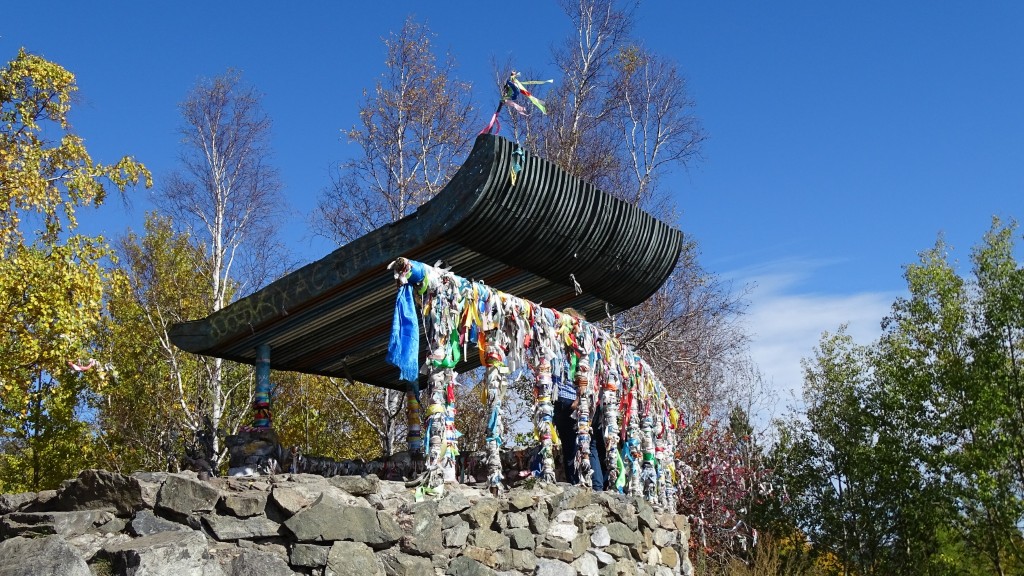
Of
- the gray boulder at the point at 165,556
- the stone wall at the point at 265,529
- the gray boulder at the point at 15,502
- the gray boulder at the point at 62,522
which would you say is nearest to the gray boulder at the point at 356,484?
the stone wall at the point at 265,529

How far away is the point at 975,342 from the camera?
20781 mm

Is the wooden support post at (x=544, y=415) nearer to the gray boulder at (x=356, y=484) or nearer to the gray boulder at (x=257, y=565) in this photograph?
the gray boulder at (x=356, y=484)

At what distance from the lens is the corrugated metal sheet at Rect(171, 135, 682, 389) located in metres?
8.07

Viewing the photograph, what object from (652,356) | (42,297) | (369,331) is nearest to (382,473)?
(369,331)

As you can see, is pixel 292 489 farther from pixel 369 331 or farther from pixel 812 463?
pixel 812 463

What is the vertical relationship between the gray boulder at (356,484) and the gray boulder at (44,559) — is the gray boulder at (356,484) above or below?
above

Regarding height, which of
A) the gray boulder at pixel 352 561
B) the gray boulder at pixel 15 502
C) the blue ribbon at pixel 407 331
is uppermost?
the blue ribbon at pixel 407 331

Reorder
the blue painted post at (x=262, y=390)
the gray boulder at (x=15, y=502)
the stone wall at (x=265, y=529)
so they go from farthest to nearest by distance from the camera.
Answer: the blue painted post at (x=262, y=390)
the gray boulder at (x=15, y=502)
the stone wall at (x=265, y=529)

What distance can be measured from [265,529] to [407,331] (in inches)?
85.2

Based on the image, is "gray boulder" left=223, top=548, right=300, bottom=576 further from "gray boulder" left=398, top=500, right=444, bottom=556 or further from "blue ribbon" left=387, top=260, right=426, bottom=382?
"blue ribbon" left=387, top=260, right=426, bottom=382

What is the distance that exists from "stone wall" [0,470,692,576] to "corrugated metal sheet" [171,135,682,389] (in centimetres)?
242

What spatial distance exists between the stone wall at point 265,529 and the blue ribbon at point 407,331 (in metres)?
1.05

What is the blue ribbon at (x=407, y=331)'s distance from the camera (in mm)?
7342

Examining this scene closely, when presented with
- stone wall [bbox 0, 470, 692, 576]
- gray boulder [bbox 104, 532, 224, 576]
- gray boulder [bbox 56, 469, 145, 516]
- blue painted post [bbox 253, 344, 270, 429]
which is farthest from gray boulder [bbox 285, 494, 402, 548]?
blue painted post [bbox 253, 344, 270, 429]
